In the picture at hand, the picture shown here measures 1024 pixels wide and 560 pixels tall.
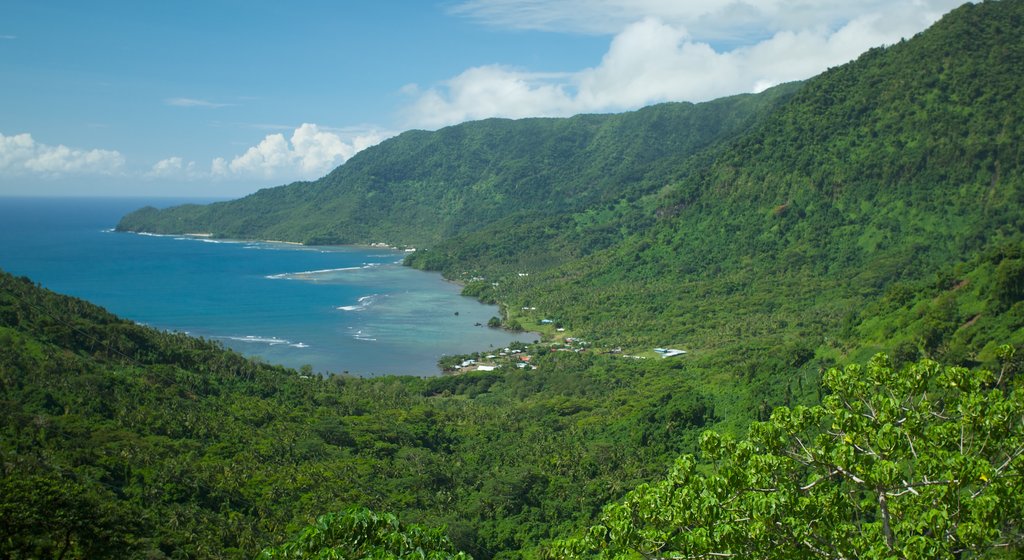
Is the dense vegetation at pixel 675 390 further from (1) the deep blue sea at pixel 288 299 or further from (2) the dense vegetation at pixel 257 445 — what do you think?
(1) the deep blue sea at pixel 288 299

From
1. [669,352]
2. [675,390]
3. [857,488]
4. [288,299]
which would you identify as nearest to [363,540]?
[857,488]

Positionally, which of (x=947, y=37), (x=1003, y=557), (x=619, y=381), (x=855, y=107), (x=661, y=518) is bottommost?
(x=619, y=381)

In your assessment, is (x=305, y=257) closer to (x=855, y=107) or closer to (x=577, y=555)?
(x=855, y=107)

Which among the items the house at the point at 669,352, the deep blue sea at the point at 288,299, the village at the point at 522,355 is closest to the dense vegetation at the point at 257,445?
the village at the point at 522,355

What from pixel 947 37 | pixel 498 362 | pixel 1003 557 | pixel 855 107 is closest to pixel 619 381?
pixel 498 362

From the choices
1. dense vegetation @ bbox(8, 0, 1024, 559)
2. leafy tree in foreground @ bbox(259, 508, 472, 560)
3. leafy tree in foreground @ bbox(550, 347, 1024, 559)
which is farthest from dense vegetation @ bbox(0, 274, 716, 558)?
leafy tree in foreground @ bbox(550, 347, 1024, 559)

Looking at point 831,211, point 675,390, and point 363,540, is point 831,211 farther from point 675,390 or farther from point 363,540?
point 363,540

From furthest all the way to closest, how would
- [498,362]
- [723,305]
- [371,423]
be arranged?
[723,305]
[498,362]
[371,423]
